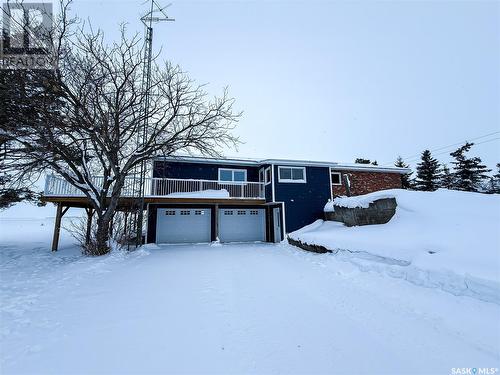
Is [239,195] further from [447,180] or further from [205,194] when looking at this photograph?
[447,180]

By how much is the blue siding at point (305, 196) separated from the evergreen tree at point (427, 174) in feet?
56.6

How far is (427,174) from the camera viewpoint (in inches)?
1019

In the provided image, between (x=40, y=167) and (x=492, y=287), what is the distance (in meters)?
13.3

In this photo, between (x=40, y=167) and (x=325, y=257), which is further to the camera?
(x=40, y=167)

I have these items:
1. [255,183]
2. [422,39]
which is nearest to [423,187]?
[422,39]

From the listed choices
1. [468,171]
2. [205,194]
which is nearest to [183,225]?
[205,194]

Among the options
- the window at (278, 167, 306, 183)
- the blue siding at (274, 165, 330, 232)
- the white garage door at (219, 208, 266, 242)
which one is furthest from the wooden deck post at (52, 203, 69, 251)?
the window at (278, 167, 306, 183)

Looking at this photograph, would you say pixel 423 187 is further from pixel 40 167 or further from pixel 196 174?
pixel 40 167

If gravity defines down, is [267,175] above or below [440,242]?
above

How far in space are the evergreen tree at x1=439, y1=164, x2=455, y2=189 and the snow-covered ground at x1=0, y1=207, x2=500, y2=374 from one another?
91.7 ft

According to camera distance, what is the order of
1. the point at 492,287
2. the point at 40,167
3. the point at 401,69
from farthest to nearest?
the point at 401,69 < the point at 40,167 < the point at 492,287

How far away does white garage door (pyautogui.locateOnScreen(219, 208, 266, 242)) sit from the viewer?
16.0 metres

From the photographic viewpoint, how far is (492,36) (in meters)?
22.9

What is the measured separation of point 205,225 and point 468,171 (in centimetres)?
2943
